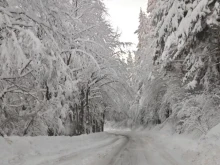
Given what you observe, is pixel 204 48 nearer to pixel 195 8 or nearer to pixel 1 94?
pixel 195 8

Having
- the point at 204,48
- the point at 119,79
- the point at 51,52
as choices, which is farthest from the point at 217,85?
the point at 119,79

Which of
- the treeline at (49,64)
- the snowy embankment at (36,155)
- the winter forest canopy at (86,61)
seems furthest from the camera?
the snowy embankment at (36,155)

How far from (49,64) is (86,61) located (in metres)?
8.47

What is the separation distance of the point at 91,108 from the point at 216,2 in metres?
22.5

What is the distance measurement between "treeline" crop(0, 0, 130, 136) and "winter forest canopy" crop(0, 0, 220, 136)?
0.03 metres

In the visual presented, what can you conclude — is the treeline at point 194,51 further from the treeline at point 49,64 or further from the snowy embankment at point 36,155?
the snowy embankment at point 36,155

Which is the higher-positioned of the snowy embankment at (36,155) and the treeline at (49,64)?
the treeline at (49,64)

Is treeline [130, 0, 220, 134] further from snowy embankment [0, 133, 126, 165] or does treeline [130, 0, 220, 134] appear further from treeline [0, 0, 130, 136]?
snowy embankment [0, 133, 126, 165]

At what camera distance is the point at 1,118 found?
13.0 m

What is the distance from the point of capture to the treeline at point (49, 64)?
7.83 m

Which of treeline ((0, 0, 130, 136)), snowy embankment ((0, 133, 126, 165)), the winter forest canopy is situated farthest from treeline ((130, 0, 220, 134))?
snowy embankment ((0, 133, 126, 165))

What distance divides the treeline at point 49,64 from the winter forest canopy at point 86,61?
0.09ft

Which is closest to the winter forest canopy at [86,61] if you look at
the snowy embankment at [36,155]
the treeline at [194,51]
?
the treeline at [194,51]

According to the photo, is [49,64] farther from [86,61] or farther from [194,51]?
[86,61]
